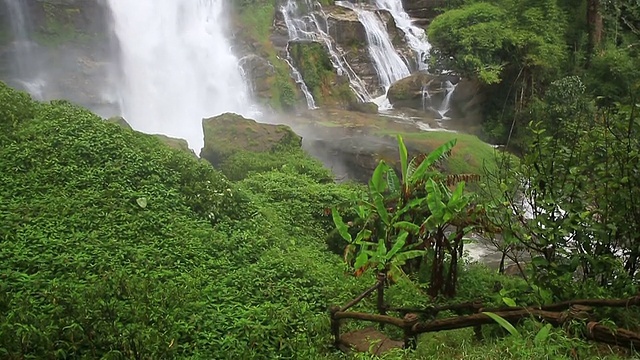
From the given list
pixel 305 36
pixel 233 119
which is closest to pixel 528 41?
pixel 305 36

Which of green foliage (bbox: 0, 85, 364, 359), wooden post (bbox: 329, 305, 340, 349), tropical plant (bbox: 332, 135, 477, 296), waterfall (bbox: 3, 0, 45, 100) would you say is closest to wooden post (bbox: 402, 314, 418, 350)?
wooden post (bbox: 329, 305, 340, 349)

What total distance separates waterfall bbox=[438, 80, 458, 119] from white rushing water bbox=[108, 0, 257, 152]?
695 cm

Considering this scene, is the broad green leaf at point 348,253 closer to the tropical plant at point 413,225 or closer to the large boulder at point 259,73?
the tropical plant at point 413,225

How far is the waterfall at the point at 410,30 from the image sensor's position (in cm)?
2222

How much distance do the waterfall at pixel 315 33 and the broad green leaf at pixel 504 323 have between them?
17399 millimetres

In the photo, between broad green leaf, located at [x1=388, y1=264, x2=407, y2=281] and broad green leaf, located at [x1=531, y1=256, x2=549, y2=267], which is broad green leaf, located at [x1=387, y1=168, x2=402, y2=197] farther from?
broad green leaf, located at [x1=531, y1=256, x2=549, y2=267]

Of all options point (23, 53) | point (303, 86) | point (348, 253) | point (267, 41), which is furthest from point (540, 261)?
point (267, 41)

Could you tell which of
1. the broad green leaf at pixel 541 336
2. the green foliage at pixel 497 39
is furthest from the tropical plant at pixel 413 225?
the green foliage at pixel 497 39

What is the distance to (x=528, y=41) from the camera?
17.0 m

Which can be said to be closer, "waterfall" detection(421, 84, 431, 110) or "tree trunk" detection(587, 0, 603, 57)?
"tree trunk" detection(587, 0, 603, 57)

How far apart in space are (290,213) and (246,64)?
13.2 meters

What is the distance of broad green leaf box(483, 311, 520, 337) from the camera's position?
119 inches

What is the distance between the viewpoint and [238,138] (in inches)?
465

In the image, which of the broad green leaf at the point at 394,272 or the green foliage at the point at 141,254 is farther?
the broad green leaf at the point at 394,272
